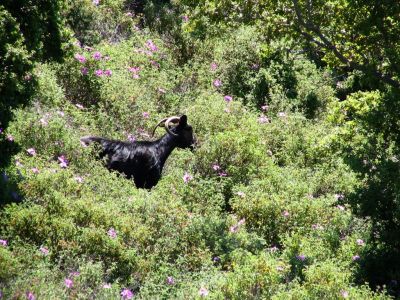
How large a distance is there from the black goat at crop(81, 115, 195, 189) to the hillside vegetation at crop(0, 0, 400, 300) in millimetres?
348

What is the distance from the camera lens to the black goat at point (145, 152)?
1088 cm

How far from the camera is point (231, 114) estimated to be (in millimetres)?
13344

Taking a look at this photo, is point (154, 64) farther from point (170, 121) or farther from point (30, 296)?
point (30, 296)

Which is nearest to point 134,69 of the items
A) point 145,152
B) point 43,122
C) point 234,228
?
point 145,152

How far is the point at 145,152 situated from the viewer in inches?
443

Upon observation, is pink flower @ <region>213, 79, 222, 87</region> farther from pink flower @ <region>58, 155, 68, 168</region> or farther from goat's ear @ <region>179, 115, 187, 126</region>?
pink flower @ <region>58, 155, 68, 168</region>

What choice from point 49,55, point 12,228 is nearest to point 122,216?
point 12,228

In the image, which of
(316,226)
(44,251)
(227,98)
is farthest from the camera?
(227,98)

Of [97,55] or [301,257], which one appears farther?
[97,55]

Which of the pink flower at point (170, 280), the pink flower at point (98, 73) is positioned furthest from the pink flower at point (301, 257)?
the pink flower at point (98, 73)

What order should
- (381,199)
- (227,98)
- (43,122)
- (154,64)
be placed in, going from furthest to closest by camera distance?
(154,64) < (227,98) < (43,122) < (381,199)

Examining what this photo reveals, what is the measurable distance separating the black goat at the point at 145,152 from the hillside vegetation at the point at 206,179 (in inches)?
13.7

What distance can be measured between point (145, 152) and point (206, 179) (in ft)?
4.62

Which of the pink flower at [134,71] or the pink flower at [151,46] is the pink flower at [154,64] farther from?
the pink flower at [134,71]
